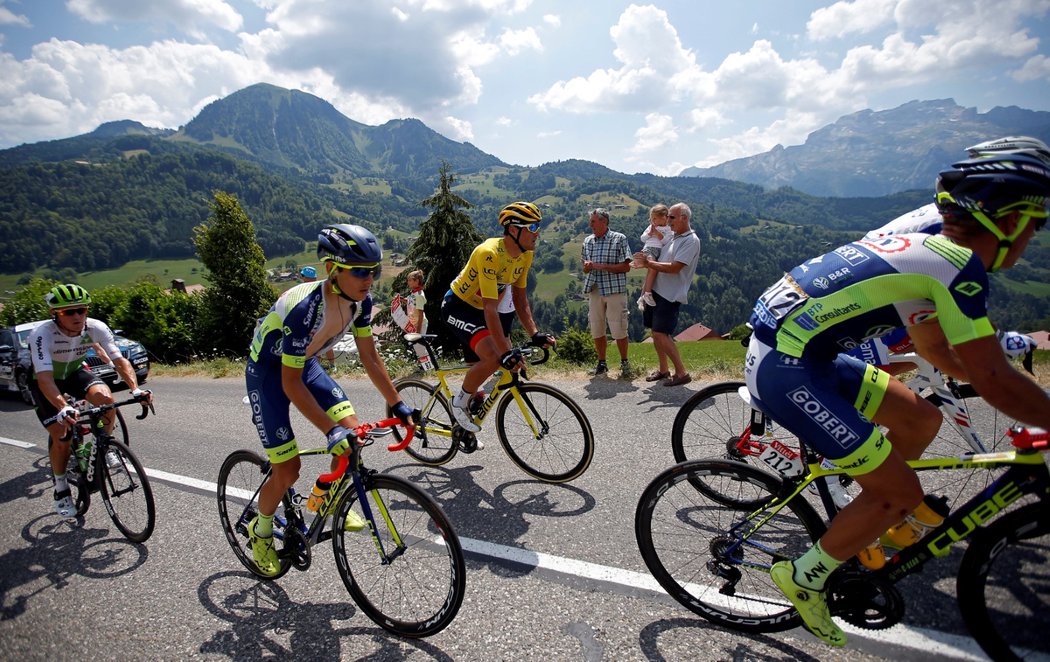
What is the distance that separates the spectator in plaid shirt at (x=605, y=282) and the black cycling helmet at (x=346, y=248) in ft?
16.7

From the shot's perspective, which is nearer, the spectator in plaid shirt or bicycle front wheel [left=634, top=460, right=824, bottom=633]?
bicycle front wheel [left=634, top=460, right=824, bottom=633]

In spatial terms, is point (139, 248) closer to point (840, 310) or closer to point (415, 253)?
point (415, 253)

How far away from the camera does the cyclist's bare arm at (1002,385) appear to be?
2.01m

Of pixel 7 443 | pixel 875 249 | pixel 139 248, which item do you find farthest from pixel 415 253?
pixel 139 248

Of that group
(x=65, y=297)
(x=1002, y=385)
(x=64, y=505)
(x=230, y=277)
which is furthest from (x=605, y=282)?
(x=230, y=277)

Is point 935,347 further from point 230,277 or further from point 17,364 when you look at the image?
point 230,277

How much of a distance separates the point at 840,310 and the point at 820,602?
55.7 inches

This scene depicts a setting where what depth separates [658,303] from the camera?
7320 millimetres

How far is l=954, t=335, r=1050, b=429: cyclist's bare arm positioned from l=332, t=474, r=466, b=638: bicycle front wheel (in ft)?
8.41

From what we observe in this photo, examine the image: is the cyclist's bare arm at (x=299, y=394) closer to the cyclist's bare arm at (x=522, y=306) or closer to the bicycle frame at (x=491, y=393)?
the bicycle frame at (x=491, y=393)

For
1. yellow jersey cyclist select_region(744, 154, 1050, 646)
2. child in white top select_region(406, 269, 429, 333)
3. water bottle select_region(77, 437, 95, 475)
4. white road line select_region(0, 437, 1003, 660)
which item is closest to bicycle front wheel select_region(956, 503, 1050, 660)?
white road line select_region(0, 437, 1003, 660)

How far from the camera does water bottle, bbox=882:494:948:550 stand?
8.10 ft

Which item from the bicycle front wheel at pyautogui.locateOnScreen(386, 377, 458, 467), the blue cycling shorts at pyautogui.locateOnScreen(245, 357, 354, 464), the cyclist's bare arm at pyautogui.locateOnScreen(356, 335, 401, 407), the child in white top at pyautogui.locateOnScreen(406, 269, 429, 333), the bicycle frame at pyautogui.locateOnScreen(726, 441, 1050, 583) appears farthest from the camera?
the child in white top at pyautogui.locateOnScreen(406, 269, 429, 333)

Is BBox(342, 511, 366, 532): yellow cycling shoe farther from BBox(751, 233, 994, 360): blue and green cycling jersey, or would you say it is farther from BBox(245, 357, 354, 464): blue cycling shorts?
BBox(751, 233, 994, 360): blue and green cycling jersey
